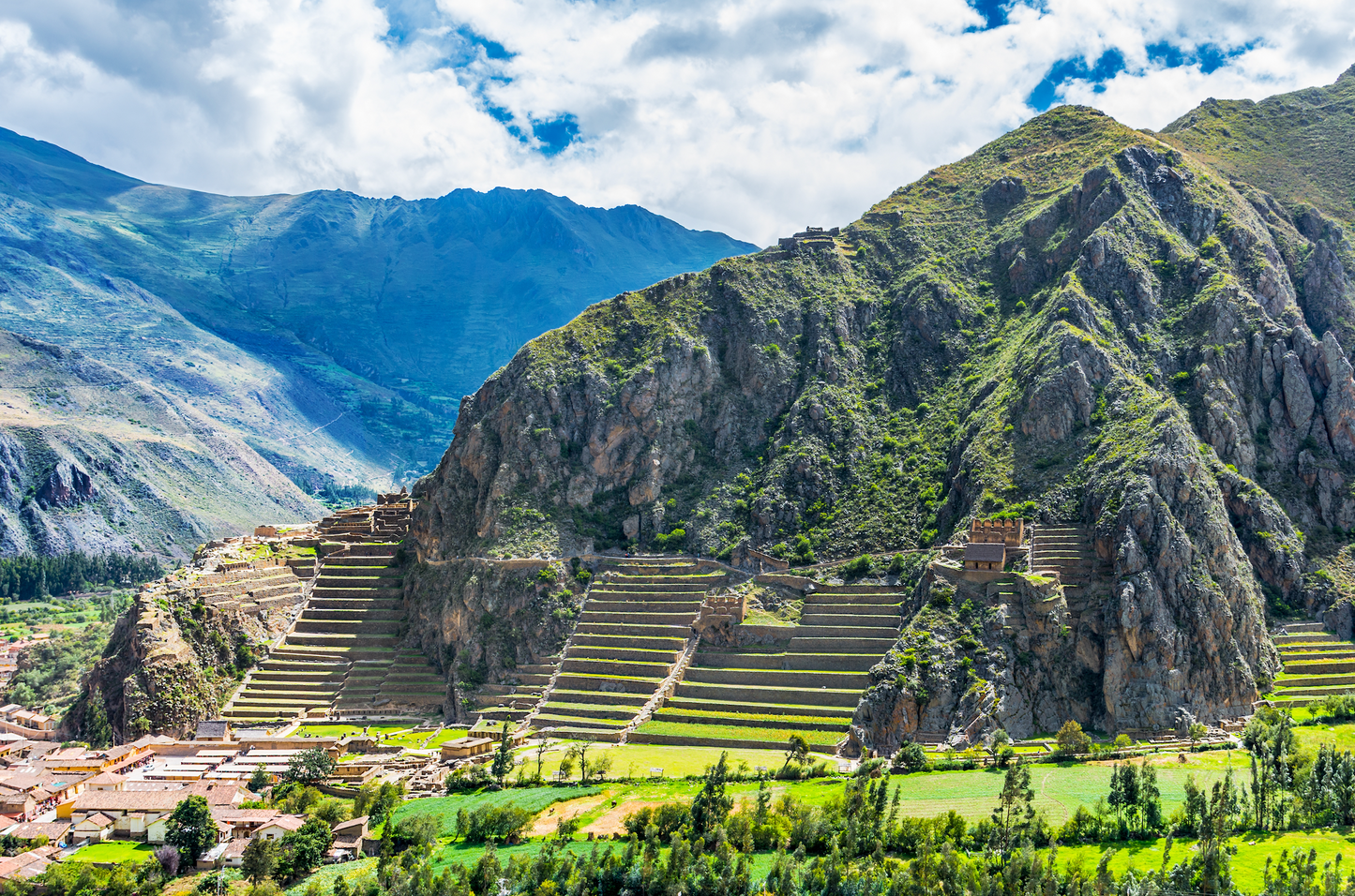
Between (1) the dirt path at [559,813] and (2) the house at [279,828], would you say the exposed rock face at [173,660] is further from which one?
(1) the dirt path at [559,813]

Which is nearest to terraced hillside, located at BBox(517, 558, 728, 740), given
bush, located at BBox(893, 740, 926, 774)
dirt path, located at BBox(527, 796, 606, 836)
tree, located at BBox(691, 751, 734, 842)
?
dirt path, located at BBox(527, 796, 606, 836)

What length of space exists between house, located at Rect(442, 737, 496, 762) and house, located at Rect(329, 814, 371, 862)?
17.2 meters

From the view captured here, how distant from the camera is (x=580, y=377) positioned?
481ft

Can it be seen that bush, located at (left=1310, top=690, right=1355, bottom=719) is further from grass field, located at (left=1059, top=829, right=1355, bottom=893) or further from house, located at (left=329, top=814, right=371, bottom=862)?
house, located at (left=329, top=814, right=371, bottom=862)

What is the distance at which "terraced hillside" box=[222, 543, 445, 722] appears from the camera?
12062 centimetres

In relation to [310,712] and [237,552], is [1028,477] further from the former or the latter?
[237,552]

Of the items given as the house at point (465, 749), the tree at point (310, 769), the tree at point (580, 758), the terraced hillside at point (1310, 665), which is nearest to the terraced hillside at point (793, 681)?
the tree at point (580, 758)

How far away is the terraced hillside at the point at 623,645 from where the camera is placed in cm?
10606

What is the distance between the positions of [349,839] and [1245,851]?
5664 cm

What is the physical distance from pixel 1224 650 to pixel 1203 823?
36805 mm

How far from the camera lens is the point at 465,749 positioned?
328ft

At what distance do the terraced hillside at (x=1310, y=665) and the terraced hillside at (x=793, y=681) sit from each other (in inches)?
1278

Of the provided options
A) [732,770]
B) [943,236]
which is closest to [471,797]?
[732,770]

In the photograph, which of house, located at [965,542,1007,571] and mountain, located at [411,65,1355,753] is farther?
house, located at [965,542,1007,571]
